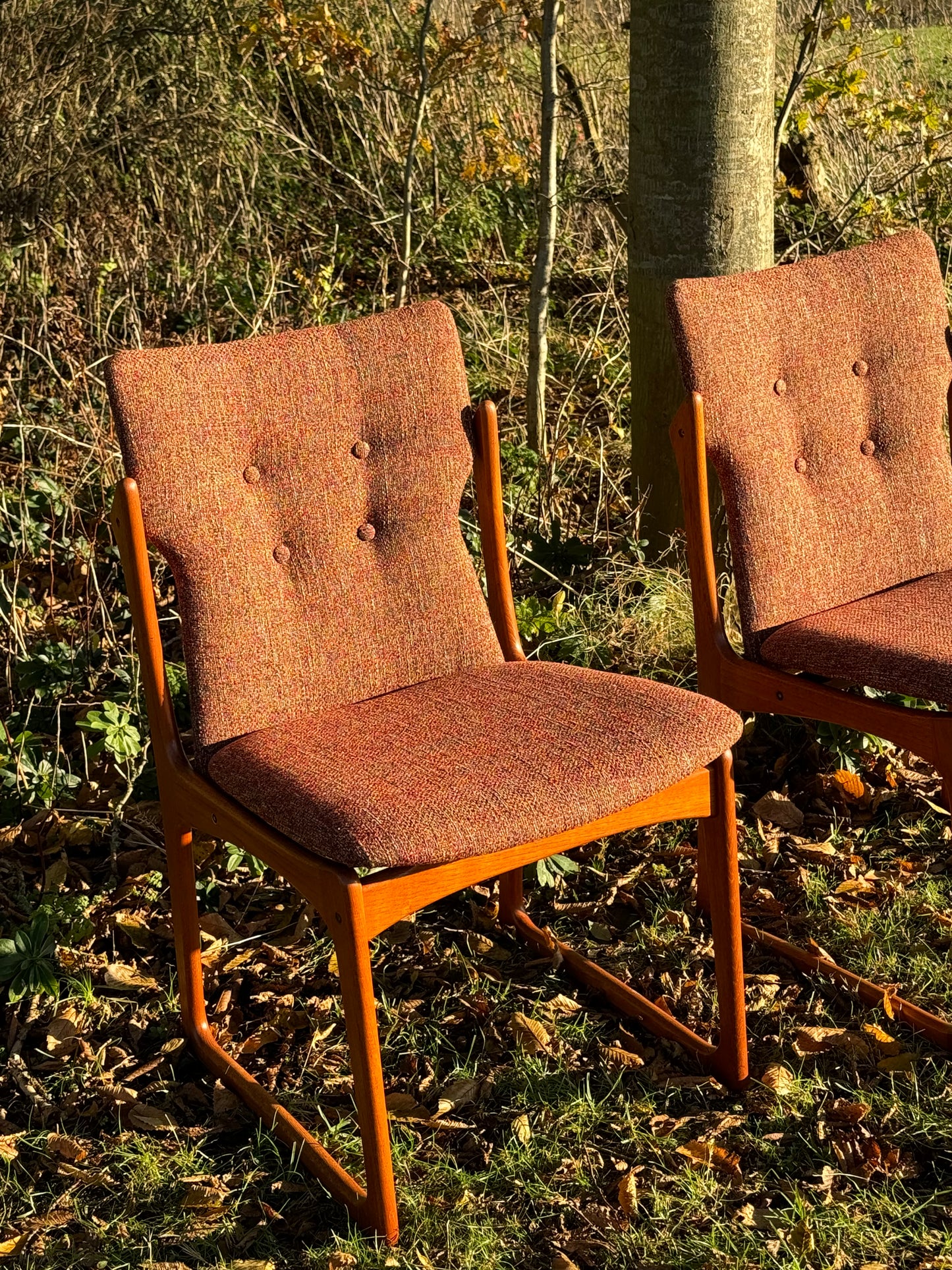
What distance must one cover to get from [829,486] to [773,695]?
1.48ft

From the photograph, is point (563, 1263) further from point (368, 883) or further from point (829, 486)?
point (829, 486)

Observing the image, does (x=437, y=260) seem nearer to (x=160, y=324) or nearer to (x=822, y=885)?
(x=160, y=324)

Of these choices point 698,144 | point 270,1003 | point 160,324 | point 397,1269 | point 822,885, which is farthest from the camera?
point 160,324

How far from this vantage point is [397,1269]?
2.00 metres

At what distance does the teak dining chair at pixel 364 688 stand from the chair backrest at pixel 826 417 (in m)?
0.42

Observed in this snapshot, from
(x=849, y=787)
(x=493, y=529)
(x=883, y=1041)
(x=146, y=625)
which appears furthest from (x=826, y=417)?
(x=146, y=625)

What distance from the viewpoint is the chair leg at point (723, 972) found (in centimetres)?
224

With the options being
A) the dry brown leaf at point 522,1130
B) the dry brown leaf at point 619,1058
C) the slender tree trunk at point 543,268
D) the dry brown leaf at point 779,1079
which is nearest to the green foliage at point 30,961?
the dry brown leaf at point 522,1130

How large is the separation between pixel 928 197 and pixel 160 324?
8.71 ft

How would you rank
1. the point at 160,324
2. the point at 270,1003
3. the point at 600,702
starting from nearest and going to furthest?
the point at 600,702, the point at 270,1003, the point at 160,324

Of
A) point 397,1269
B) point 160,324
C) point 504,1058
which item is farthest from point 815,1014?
point 160,324

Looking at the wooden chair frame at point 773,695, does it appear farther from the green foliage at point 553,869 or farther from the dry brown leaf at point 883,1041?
the green foliage at point 553,869

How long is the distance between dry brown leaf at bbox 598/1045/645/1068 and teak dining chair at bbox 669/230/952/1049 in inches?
15.9

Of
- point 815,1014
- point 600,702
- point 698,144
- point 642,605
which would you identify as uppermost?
point 698,144
